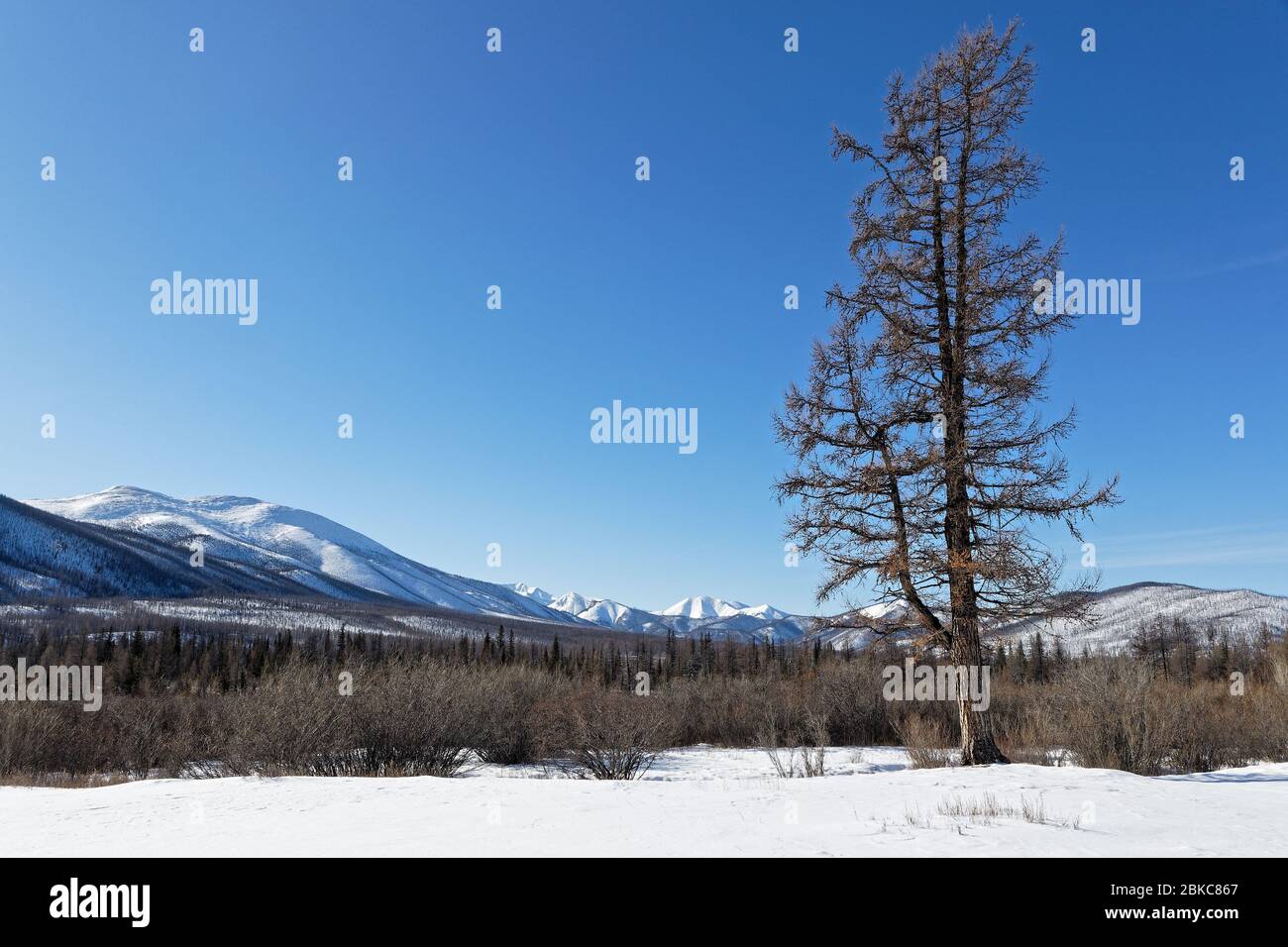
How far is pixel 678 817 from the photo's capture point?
7.87 m

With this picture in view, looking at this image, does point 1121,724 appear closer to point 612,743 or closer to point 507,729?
point 612,743

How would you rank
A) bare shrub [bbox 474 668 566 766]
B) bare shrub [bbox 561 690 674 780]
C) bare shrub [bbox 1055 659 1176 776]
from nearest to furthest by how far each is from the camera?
bare shrub [bbox 1055 659 1176 776]
bare shrub [bbox 561 690 674 780]
bare shrub [bbox 474 668 566 766]

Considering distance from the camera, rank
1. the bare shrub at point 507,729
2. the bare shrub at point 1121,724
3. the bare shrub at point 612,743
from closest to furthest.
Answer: the bare shrub at point 1121,724 → the bare shrub at point 612,743 → the bare shrub at point 507,729

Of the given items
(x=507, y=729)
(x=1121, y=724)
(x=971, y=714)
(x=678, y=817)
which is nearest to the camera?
(x=678, y=817)

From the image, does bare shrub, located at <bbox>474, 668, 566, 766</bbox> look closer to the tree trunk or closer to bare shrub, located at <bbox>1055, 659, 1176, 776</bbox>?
the tree trunk

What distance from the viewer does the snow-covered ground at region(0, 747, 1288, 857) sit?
6.27 m

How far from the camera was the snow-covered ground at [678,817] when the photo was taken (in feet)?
20.6

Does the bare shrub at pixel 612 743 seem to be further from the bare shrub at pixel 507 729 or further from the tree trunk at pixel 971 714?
the tree trunk at pixel 971 714


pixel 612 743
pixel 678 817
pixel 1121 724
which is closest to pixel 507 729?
pixel 612 743

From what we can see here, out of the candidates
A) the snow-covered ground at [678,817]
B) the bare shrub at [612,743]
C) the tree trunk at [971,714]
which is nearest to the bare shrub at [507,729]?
the bare shrub at [612,743]

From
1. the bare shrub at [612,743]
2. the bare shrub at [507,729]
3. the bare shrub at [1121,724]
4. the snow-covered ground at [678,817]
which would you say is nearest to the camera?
the snow-covered ground at [678,817]

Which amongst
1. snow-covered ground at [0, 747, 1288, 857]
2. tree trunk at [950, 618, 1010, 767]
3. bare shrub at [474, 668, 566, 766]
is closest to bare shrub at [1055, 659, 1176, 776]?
snow-covered ground at [0, 747, 1288, 857]
